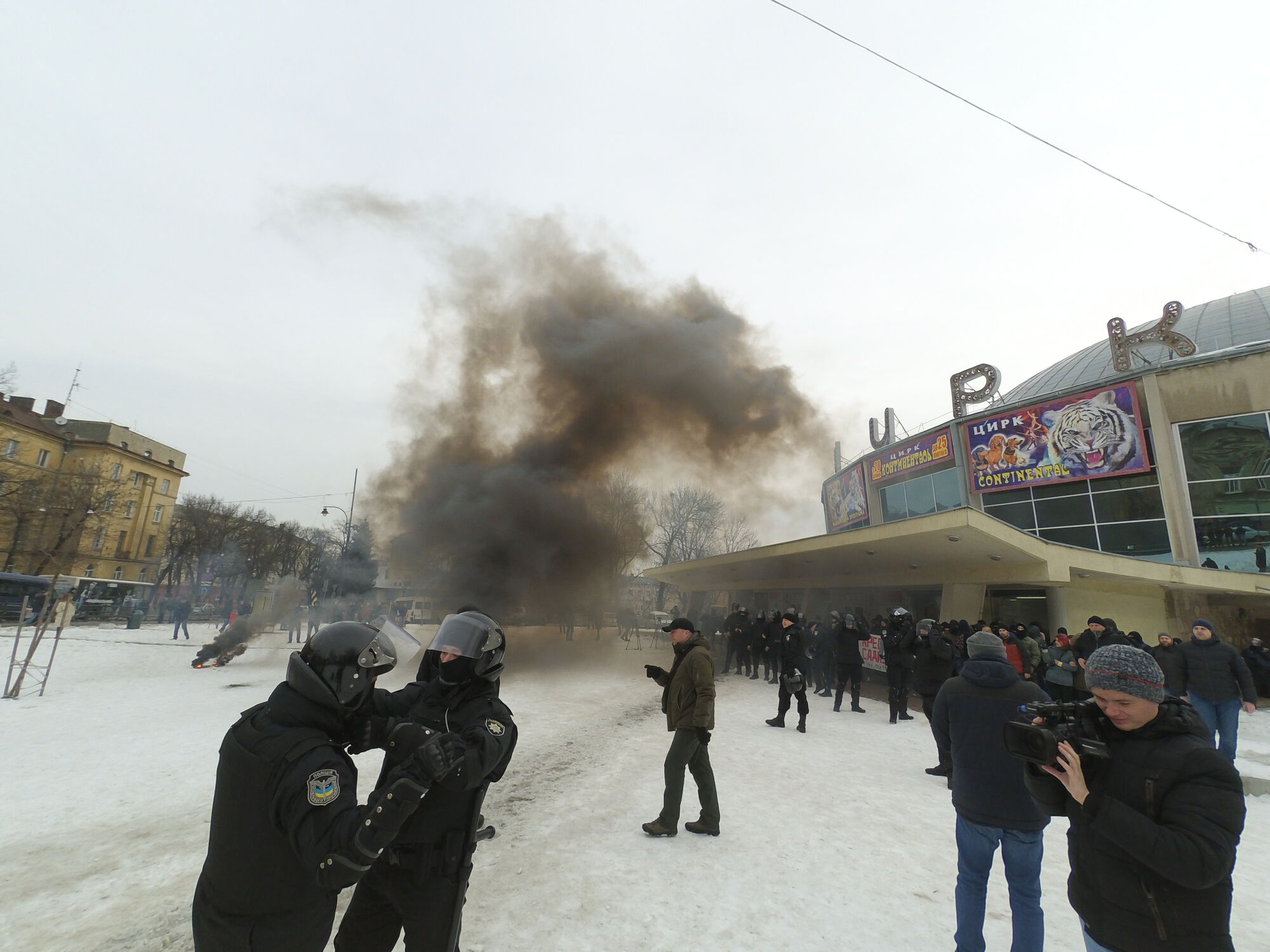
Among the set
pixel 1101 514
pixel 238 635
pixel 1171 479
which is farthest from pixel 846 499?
pixel 238 635

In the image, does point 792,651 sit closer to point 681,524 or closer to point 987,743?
point 987,743

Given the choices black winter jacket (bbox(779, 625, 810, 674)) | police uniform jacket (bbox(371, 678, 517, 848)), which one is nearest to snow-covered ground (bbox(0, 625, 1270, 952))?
black winter jacket (bbox(779, 625, 810, 674))

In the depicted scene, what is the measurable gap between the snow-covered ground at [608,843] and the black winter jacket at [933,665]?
3.01 ft

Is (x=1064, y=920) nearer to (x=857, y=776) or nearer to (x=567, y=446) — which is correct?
(x=857, y=776)

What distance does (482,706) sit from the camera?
8.16 feet

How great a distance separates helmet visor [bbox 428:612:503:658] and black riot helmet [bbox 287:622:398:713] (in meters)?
0.53

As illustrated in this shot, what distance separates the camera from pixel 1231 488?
A: 17.0m

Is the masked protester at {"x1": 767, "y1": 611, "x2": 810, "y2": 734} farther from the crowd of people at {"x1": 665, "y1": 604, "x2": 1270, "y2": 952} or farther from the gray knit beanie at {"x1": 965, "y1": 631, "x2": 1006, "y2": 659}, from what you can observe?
the gray knit beanie at {"x1": 965, "y1": 631, "x2": 1006, "y2": 659}

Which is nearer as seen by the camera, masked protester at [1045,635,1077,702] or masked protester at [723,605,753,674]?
masked protester at [1045,635,1077,702]

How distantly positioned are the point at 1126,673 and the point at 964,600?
53.1 feet

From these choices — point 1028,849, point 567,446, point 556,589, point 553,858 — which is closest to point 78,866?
point 553,858

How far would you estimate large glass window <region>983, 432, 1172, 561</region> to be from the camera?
18062mm

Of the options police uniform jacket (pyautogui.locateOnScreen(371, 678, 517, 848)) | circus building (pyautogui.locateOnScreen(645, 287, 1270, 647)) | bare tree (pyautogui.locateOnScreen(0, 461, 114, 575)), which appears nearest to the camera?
police uniform jacket (pyautogui.locateOnScreen(371, 678, 517, 848))

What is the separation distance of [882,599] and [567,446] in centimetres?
1255
